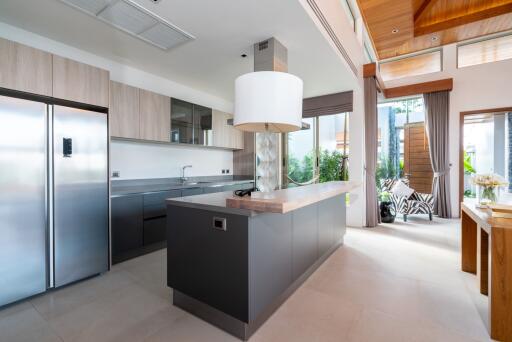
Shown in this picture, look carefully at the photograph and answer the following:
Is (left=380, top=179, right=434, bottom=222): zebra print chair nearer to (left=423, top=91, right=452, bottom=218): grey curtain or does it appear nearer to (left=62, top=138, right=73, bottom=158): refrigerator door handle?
(left=423, top=91, right=452, bottom=218): grey curtain

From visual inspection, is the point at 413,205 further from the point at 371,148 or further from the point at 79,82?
the point at 79,82

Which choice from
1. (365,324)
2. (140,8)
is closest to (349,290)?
(365,324)

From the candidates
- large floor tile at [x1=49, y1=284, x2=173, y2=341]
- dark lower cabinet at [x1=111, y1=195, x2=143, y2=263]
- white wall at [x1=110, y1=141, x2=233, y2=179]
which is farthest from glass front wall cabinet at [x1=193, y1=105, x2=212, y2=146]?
large floor tile at [x1=49, y1=284, x2=173, y2=341]

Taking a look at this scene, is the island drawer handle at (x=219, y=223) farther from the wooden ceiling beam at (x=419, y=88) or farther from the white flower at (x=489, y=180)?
the wooden ceiling beam at (x=419, y=88)

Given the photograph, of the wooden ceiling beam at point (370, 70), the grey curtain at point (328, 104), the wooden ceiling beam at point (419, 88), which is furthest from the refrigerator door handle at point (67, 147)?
the wooden ceiling beam at point (419, 88)

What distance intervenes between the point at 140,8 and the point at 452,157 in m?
6.12

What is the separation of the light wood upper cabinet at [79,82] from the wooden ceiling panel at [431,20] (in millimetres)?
4233

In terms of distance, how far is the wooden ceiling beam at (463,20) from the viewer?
13.0 ft

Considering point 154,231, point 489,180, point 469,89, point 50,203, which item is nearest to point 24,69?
point 50,203

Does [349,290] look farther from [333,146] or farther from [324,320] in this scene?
[333,146]

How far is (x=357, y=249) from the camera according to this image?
3150 mm

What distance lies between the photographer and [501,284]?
4.85 feet

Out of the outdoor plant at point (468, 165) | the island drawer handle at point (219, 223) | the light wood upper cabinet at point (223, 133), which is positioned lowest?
the island drawer handle at point (219, 223)

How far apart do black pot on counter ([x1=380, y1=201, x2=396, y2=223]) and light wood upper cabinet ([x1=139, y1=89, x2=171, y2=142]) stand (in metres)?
4.20
